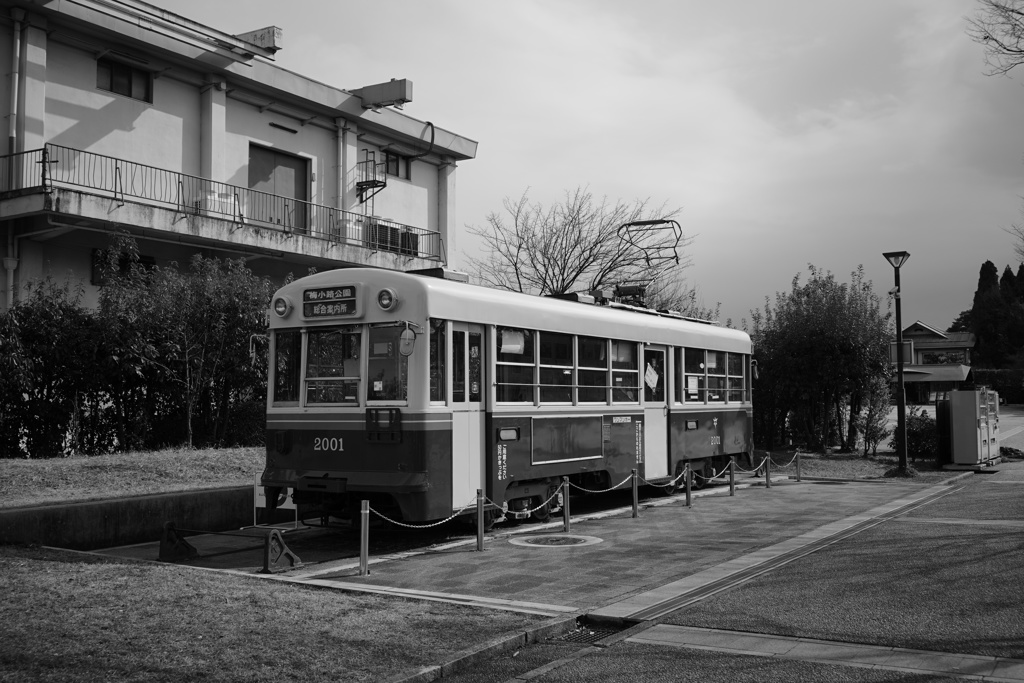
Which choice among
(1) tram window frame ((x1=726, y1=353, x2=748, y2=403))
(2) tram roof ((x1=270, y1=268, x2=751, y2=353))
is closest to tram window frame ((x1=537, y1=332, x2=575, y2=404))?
(2) tram roof ((x1=270, y1=268, x2=751, y2=353))

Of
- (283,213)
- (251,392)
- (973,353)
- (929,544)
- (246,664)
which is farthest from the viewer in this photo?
(973,353)

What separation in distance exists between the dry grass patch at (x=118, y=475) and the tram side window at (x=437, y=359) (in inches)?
150

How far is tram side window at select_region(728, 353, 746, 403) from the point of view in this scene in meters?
19.4

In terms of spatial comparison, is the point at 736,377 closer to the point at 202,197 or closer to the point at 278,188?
the point at 202,197

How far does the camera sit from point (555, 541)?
11.9m

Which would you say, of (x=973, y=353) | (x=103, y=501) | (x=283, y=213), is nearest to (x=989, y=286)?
(x=973, y=353)

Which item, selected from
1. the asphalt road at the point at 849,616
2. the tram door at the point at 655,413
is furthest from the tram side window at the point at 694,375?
the asphalt road at the point at 849,616

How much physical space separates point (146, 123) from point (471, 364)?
1474cm

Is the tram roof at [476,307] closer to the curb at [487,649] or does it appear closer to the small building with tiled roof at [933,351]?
the curb at [487,649]

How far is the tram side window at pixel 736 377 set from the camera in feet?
63.6

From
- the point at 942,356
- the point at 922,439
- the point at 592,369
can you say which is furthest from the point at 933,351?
the point at 592,369

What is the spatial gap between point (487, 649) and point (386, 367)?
5.02 metres

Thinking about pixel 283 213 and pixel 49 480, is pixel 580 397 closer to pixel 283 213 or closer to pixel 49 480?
pixel 49 480

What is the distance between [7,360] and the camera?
46.8 ft
